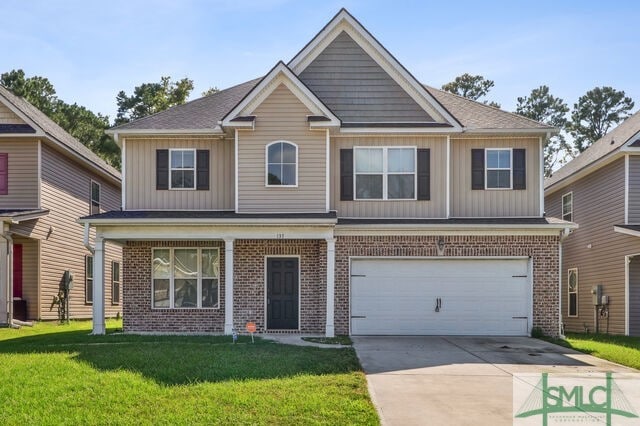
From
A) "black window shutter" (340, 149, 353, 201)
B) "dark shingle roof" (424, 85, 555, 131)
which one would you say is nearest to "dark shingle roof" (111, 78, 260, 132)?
"black window shutter" (340, 149, 353, 201)

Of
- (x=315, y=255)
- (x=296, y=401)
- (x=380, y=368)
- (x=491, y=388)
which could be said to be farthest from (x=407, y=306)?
(x=296, y=401)

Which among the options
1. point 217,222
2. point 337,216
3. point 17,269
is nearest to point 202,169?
point 217,222

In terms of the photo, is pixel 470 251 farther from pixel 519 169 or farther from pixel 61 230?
pixel 61 230

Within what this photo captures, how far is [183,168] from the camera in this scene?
19.2 meters

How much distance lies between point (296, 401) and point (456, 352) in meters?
6.50

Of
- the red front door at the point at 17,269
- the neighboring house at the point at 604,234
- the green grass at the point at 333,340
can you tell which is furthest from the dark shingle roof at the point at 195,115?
the neighboring house at the point at 604,234

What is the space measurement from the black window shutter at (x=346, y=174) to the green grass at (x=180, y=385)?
→ 5.48m

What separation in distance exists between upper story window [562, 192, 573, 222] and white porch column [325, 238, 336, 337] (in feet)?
36.9

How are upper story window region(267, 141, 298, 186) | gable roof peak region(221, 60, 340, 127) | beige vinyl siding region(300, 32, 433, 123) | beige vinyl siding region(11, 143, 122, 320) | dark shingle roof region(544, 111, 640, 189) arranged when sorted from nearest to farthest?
gable roof peak region(221, 60, 340, 127) → upper story window region(267, 141, 298, 186) → beige vinyl siding region(300, 32, 433, 123) → dark shingle roof region(544, 111, 640, 189) → beige vinyl siding region(11, 143, 122, 320)

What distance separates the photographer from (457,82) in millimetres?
47062

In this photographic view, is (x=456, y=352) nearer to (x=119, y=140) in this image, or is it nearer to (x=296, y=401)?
(x=296, y=401)

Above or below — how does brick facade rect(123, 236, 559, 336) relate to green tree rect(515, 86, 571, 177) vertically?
below

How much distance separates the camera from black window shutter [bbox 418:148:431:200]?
742 inches

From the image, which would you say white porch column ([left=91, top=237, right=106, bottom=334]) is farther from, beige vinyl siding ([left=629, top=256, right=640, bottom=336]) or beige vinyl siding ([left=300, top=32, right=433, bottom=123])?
beige vinyl siding ([left=629, top=256, right=640, bottom=336])
